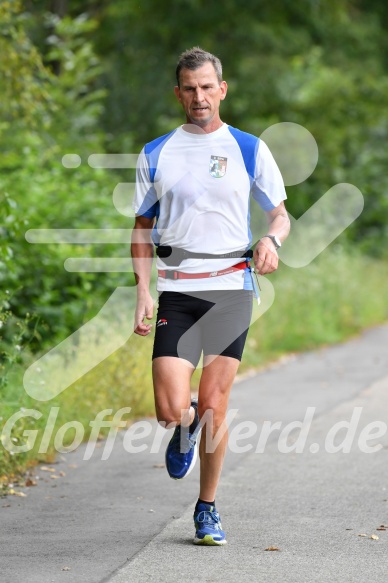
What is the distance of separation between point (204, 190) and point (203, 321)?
0.65m

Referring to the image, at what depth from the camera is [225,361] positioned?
241 inches

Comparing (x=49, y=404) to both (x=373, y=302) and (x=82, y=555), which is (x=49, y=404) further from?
(x=373, y=302)

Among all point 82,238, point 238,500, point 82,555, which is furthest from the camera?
point 82,238

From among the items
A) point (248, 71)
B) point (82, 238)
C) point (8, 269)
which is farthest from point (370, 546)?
point (248, 71)

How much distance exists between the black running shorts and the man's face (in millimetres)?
846

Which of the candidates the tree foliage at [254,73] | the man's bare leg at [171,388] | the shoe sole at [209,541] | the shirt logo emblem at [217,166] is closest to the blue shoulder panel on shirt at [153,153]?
the shirt logo emblem at [217,166]

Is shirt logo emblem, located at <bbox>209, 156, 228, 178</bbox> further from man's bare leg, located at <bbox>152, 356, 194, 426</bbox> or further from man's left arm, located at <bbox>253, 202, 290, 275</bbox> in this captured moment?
man's bare leg, located at <bbox>152, 356, 194, 426</bbox>

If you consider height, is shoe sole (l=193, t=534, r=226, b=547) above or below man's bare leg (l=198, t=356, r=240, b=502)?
below

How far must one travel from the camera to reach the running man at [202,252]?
6.02 m

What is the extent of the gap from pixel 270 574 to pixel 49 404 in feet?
13.2

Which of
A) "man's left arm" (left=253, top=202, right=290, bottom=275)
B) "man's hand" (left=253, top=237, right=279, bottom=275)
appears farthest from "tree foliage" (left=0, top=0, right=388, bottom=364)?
"man's hand" (left=253, top=237, right=279, bottom=275)

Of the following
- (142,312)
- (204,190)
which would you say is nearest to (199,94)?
(204,190)

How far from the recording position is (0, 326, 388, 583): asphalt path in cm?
565

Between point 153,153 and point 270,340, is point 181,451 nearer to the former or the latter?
point 153,153
